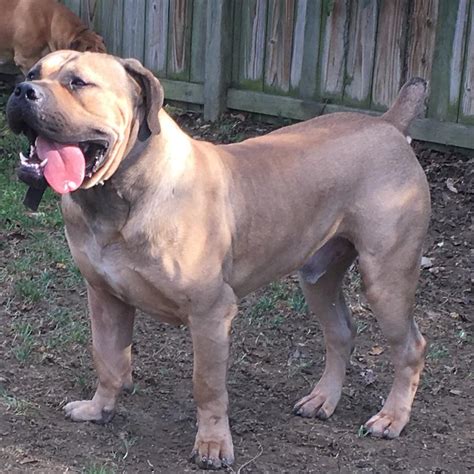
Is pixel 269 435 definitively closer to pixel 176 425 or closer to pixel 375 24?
pixel 176 425

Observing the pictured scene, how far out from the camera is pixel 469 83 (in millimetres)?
7219

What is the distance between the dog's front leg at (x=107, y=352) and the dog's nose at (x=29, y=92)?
1024 millimetres

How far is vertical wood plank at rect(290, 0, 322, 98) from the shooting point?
801 cm

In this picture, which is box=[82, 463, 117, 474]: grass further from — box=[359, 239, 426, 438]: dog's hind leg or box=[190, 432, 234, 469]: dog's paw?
box=[359, 239, 426, 438]: dog's hind leg

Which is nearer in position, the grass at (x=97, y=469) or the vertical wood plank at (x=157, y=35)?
the grass at (x=97, y=469)

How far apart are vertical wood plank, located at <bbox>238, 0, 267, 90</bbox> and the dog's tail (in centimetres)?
396

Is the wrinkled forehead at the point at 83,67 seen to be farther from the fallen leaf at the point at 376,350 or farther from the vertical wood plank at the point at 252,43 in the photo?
the vertical wood plank at the point at 252,43

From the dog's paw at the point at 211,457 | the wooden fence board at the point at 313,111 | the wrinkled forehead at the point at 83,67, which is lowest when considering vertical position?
the dog's paw at the point at 211,457

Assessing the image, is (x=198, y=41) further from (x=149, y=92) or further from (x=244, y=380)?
(x=149, y=92)

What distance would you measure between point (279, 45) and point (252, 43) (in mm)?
284

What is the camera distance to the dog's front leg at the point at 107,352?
4.21 m

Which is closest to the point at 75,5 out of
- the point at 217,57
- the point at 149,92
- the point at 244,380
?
the point at 217,57

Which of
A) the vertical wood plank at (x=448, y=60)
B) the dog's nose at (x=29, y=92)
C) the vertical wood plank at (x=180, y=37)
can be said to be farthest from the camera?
the vertical wood plank at (x=180, y=37)

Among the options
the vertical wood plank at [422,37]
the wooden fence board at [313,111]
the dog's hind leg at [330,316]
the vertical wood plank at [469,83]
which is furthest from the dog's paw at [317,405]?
the vertical wood plank at [422,37]
